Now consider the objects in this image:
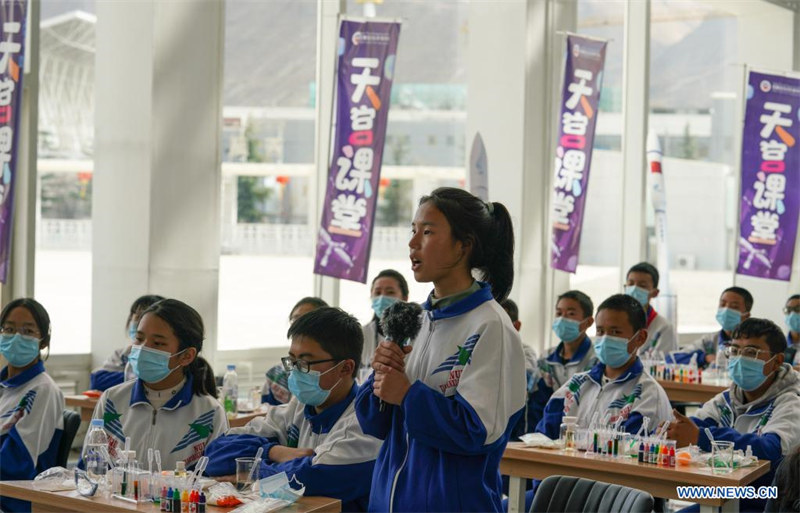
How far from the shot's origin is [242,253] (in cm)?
911

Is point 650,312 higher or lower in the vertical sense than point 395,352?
lower

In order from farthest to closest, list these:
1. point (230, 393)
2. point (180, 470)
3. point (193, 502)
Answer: point (230, 393), point (180, 470), point (193, 502)

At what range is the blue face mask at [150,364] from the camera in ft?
13.0

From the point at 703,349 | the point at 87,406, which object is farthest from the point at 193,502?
the point at 703,349

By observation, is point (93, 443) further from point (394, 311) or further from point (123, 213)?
point (123, 213)

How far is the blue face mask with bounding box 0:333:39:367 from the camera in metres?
4.80

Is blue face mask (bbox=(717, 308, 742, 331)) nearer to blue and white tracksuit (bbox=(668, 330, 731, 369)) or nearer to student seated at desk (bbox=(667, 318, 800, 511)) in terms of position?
blue and white tracksuit (bbox=(668, 330, 731, 369))

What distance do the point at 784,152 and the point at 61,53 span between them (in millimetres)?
7817

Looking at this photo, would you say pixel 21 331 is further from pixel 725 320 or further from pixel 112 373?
pixel 725 320

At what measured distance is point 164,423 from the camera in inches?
156

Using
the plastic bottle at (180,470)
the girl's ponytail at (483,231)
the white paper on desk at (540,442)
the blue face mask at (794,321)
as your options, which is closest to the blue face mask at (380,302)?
the white paper on desk at (540,442)

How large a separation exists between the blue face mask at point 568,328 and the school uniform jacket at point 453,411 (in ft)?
14.1

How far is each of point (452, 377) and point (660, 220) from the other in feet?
32.2

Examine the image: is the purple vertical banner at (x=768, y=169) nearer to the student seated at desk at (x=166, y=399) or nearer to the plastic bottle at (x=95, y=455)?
the student seated at desk at (x=166, y=399)
